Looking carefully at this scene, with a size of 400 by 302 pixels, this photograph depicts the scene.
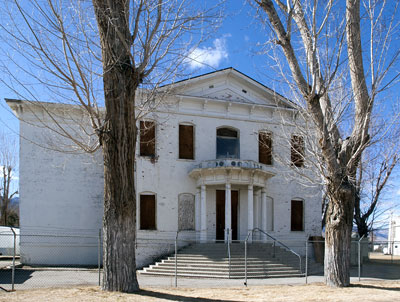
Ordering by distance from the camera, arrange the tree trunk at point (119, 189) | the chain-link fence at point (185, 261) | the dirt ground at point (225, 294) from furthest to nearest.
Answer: the chain-link fence at point (185, 261) → the tree trunk at point (119, 189) → the dirt ground at point (225, 294)

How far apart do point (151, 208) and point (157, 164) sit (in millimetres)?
2054

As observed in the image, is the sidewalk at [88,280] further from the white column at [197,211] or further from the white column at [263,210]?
the white column at [197,211]

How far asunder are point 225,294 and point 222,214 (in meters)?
9.26

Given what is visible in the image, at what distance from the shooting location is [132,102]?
1083cm

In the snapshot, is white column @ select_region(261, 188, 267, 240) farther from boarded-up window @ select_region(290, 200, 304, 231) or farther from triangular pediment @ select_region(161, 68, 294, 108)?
triangular pediment @ select_region(161, 68, 294, 108)

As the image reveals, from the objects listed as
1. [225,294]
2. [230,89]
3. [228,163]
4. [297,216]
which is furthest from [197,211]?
[225,294]

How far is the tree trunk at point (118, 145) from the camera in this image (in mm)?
10258

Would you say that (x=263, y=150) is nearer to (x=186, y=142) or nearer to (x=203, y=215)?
(x=186, y=142)

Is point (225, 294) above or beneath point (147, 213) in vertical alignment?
beneath

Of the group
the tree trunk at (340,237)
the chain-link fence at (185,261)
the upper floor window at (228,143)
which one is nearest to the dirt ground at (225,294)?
the tree trunk at (340,237)

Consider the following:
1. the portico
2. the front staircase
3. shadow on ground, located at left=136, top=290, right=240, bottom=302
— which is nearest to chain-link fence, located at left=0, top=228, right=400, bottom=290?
the front staircase

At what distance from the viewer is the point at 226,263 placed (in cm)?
1717

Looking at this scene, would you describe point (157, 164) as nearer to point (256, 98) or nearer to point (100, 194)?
point (100, 194)

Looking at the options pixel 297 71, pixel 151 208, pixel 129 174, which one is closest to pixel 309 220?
pixel 151 208
